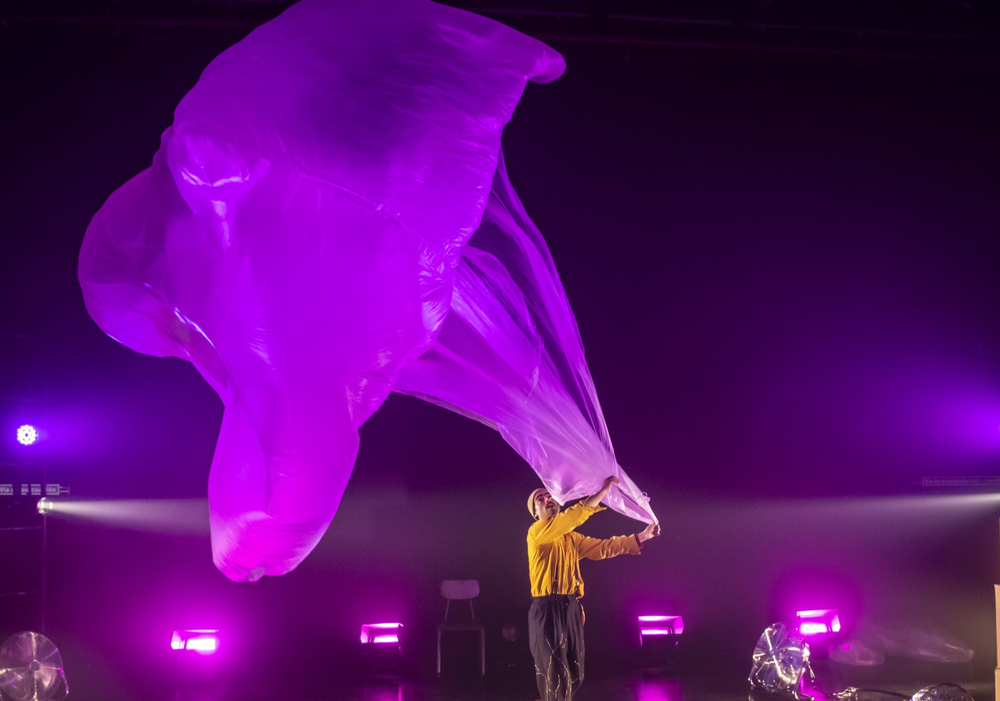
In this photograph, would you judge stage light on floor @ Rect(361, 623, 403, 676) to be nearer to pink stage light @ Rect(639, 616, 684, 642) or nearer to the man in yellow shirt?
pink stage light @ Rect(639, 616, 684, 642)

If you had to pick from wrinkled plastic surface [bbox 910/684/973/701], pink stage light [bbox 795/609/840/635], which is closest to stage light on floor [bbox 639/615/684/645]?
pink stage light [bbox 795/609/840/635]

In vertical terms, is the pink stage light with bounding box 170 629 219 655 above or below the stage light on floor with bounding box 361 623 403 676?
above

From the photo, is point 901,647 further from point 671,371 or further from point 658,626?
point 671,371

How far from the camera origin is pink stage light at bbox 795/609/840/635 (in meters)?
7.03

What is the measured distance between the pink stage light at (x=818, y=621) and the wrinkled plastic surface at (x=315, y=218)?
5.59 meters

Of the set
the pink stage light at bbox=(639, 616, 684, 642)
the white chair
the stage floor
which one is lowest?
the stage floor

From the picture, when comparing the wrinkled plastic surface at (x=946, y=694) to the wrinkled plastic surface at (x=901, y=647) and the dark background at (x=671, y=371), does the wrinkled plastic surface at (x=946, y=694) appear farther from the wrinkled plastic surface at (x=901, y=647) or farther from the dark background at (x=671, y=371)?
the dark background at (x=671, y=371)

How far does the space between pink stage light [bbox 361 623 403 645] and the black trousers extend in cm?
253

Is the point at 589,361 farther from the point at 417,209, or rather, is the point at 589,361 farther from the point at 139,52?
the point at 417,209

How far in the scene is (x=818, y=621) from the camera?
7.07 m

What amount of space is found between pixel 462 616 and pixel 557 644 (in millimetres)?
2741

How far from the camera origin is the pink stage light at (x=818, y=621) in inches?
277

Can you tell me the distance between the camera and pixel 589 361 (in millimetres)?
7211

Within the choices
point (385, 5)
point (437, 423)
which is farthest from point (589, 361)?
point (385, 5)
